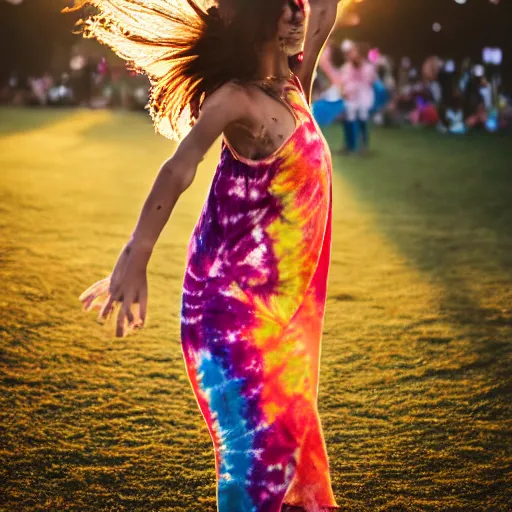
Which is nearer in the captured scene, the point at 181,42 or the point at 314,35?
the point at 181,42

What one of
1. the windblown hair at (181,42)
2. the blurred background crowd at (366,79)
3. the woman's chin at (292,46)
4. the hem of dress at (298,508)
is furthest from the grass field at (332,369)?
the blurred background crowd at (366,79)

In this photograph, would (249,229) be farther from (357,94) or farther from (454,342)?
(357,94)

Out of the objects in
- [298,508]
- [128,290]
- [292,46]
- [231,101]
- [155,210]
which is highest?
[292,46]

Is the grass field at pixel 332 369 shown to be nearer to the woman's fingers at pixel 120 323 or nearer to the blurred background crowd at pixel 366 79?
the woman's fingers at pixel 120 323

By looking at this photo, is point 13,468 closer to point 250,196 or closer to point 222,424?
point 222,424

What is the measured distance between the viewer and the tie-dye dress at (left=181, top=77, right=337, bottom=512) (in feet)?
7.11

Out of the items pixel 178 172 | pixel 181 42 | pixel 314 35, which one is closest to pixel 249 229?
pixel 178 172

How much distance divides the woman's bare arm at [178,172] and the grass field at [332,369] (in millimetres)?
277

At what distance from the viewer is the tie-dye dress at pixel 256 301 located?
2.17 m

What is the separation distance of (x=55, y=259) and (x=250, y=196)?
5.39 metres

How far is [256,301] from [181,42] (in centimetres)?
77

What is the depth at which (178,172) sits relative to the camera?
6.35 feet

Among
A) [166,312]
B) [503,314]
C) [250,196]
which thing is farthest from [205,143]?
[503,314]

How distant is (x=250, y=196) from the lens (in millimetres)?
2152
